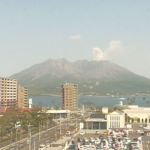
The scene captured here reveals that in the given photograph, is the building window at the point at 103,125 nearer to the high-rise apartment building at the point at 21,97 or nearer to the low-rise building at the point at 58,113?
the low-rise building at the point at 58,113

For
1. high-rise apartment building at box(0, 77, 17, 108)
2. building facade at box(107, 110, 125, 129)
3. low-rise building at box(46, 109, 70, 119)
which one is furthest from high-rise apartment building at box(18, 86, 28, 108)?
building facade at box(107, 110, 125, 129)

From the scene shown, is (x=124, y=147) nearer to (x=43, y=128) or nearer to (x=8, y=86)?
(x=43, y=128)

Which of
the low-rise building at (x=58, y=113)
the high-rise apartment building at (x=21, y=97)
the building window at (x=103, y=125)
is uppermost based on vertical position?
the high-rise apartment building at (x=21, y=97)

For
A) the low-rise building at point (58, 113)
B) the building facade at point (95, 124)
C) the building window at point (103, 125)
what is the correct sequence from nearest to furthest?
the building facade at point (95, 124), the building window at point (103, 125), the low-rise building at point (58, 113)

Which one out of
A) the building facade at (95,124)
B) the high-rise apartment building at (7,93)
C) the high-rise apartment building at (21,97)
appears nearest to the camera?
the building facade at (95,124)

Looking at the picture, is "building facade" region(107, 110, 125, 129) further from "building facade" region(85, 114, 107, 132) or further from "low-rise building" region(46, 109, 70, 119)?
"low-rise building" region(46, 109, 70, 119)

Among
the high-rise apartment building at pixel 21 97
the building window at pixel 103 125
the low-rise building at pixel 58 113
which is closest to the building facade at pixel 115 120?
the building window at pixel 103 125

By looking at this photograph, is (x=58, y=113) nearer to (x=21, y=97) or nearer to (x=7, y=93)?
(x=7, y=93)

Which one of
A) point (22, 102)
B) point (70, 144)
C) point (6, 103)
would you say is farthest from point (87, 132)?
point (22, 102)
